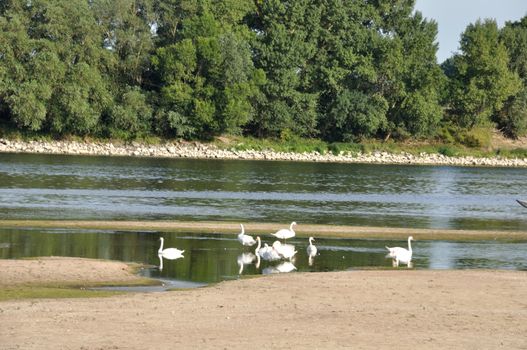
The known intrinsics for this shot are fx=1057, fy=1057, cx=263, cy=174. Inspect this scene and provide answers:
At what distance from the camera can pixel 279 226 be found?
43.4 m

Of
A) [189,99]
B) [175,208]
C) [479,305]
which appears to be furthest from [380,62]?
[479,305]

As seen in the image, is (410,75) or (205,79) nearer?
(205,79)

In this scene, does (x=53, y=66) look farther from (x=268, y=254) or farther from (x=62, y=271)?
(x=62, y=271)

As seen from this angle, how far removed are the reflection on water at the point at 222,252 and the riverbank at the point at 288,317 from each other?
159 inches

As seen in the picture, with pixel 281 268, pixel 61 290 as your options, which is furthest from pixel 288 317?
pixel 281 268

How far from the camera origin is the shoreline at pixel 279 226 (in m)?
40.3

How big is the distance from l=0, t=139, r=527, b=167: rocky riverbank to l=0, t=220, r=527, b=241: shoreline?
57744mm

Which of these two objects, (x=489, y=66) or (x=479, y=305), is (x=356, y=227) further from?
(x=489, y=66)

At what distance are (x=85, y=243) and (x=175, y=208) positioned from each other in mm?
15268

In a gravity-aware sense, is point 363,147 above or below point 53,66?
below

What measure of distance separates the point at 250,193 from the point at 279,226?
18738 mm

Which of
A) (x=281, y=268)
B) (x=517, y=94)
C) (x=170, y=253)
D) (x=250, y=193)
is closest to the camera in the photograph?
(x=281, y=268)

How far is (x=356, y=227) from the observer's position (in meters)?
43.9

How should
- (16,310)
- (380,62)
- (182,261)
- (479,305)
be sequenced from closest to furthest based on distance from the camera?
(16,310), (479,305), (182,261), (380,62)
